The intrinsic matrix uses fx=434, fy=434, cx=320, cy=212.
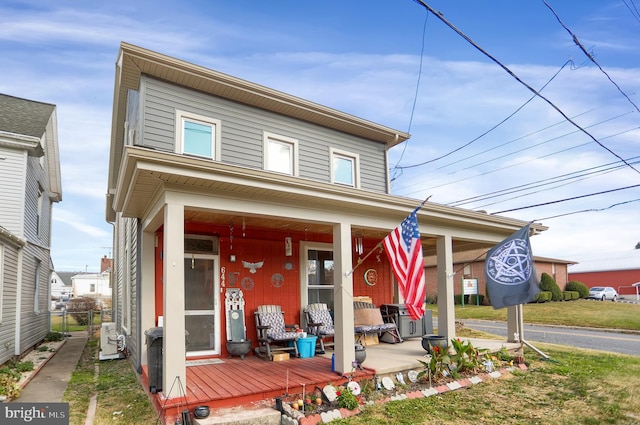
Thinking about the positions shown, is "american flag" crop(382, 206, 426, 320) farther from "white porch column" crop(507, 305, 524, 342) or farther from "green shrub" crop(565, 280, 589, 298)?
"green shrub" crop(565, 280, 589, 298)

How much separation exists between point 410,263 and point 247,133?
4661mm

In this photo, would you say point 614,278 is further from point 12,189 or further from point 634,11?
point 12,189

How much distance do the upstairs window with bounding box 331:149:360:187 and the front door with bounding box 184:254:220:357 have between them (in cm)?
361

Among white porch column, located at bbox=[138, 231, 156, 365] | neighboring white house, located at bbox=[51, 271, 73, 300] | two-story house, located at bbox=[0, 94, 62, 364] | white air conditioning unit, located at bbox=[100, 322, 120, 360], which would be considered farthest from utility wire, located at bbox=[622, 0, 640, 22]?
neighboring white house, located at bbox=[51, 271, 73, 300]

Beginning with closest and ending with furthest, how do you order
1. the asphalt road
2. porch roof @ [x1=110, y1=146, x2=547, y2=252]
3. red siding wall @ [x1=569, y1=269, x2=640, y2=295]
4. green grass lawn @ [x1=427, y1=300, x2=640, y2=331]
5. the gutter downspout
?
porch roof @ [x1=110, y1=146, x2=547, y2=252]
the gutter downspout
the asphalt road
green grass lawn @ [x1=427, y1=300, x2=640, y2=331]
red siding wall @ [x1=569, y1=269, x2=640, y2=295]

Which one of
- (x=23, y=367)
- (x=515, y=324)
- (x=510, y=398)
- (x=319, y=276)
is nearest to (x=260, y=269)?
(x=319, y=276)

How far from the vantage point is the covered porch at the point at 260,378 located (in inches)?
207

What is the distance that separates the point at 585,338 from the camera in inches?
571

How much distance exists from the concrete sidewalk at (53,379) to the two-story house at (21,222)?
942 mm

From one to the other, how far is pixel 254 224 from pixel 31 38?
6.53 meters

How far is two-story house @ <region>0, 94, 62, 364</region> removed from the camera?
10.0 meters

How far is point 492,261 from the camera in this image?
7.23 meters

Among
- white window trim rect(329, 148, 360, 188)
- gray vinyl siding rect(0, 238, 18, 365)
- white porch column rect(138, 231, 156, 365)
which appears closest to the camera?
white porch column rect(138, 231, 156, 365)

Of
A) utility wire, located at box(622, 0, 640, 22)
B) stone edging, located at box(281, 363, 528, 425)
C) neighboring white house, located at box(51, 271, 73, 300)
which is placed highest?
utility wire, located at box(622, 0, 640, 22)
